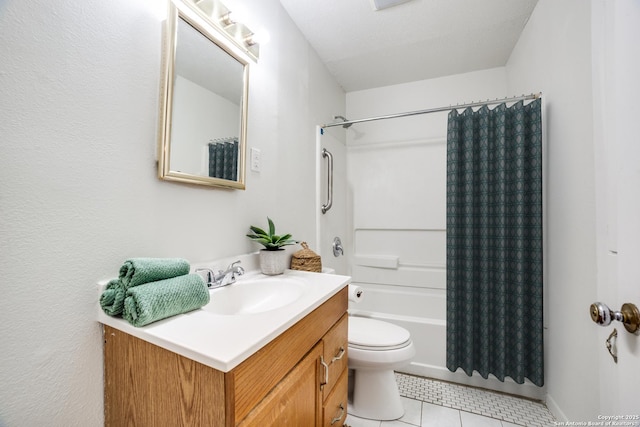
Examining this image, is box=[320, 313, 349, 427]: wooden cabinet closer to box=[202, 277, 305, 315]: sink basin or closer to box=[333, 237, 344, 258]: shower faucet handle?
box=[202, 277, 305, 315]: sink basin

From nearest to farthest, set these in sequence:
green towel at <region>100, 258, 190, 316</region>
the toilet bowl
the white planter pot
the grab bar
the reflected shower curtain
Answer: green towel at <region>100, 258, 190, 316</region>, the white planter pot, the toilet bowl, the reflected shower curtain, the grab bar

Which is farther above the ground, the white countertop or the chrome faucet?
the chrome faucet

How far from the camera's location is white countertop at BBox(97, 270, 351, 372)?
1.61 ft

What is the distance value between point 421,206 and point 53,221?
2267 mm

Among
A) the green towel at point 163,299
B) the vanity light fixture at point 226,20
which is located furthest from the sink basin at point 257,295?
the vanity light fixture at point 226,20

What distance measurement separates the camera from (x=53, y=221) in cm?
59

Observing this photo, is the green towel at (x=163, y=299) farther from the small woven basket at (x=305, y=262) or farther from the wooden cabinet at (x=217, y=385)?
the small woven basket at (x=305, y=262)

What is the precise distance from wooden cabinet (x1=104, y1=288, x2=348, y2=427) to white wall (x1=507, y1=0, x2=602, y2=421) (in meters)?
1.20

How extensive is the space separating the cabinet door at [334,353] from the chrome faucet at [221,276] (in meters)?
0.42

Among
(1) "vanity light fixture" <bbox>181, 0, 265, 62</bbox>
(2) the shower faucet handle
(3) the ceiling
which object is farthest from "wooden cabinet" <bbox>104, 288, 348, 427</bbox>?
(3) the ceiling

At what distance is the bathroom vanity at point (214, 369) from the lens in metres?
0.49

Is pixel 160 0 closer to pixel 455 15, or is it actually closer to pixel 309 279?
pixel 309 279

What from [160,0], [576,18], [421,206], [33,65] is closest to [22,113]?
[33,65]

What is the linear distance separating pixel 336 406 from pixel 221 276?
2.35ft
